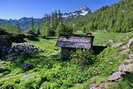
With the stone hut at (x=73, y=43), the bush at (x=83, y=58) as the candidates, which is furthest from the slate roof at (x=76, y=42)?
the bush at (x=83, y=58)

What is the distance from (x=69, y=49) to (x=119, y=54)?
11.0m

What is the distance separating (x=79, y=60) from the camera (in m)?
37.2

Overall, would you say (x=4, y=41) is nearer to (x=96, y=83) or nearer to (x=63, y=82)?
(x=63, y=82)

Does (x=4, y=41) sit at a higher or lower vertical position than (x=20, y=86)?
higher

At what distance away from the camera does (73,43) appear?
146 feet

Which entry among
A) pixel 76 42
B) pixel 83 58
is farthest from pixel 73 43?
pixel 83 58

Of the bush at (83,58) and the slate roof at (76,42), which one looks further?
the slate roof at (76,42)

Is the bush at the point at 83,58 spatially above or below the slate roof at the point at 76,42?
below

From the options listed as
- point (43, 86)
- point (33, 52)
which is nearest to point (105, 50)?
point (43, 86)

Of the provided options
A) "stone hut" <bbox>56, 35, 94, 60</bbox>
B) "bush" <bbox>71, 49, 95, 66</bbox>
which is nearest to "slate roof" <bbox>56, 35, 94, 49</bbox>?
"stone hut" <bbox>56, 35, 94, 60</bbox>

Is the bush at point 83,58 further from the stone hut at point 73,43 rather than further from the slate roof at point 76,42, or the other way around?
the slate roof at point 76,42

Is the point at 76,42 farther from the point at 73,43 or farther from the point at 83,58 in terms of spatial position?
the point at 83,58

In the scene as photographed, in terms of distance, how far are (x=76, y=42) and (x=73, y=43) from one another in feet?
2.17

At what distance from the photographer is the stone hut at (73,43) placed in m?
43.4
